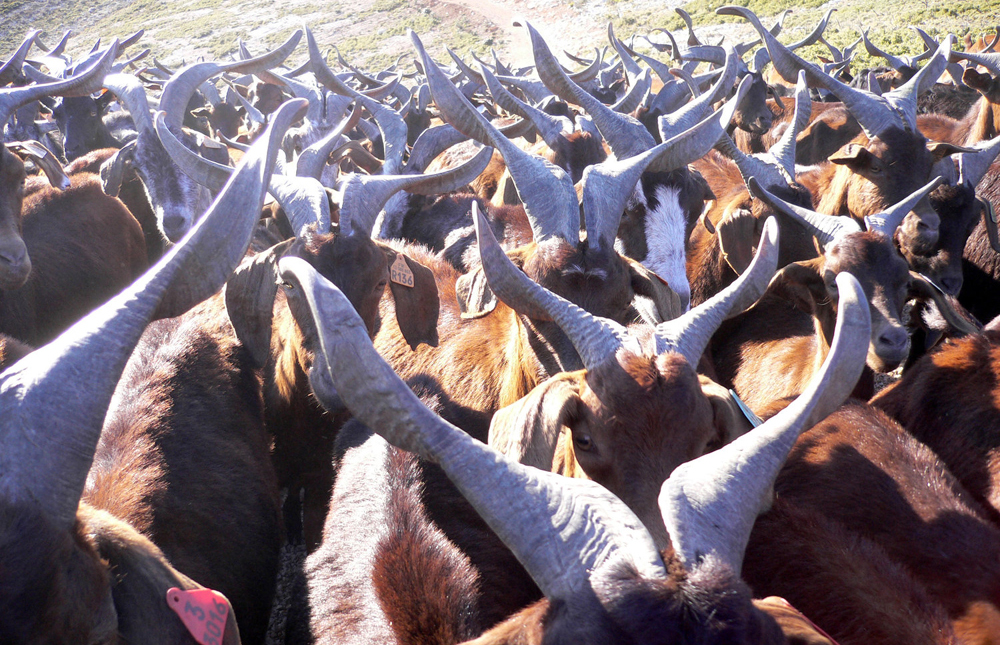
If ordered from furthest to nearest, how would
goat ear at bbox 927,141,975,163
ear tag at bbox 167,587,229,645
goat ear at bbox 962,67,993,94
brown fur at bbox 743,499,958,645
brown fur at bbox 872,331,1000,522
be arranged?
goat ear at bbox 962,67,993,94, goat ear at bbox 927,141,975,163, brown fur at bbox 872,331,1000,522, brown fur at bbox 743,499,958,645, ear tag at bbox 167,587,229,645

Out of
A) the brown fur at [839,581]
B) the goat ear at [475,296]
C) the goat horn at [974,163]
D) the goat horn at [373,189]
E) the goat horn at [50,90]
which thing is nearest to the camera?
the brown fur at [839,581]

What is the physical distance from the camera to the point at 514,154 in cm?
413

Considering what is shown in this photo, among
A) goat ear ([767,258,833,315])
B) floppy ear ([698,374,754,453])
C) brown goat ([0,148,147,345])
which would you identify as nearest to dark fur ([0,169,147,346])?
brown goat ([0,148,147,345])

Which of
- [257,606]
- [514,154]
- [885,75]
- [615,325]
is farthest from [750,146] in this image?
[257,606]

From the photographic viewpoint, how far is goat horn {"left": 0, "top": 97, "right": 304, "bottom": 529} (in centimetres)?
172

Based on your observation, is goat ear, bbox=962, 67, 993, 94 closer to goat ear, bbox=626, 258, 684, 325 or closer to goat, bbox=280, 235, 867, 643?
goat ear, bbox=626, 258, 684, 325

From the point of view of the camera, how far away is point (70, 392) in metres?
1.76

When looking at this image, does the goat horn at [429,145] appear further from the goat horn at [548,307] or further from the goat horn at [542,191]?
the goat horn at [548,307]

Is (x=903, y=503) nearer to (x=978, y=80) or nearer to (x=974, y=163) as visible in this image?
(x=974, y=163)

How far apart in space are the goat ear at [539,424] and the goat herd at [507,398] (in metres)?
0.01

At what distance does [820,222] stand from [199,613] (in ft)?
13.4

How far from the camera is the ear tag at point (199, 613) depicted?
203 cm

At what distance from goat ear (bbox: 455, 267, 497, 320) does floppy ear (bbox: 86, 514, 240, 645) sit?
78.5 inches

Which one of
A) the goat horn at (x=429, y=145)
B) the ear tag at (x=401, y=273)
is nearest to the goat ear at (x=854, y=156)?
the goat horn at (x=429, y=145)
